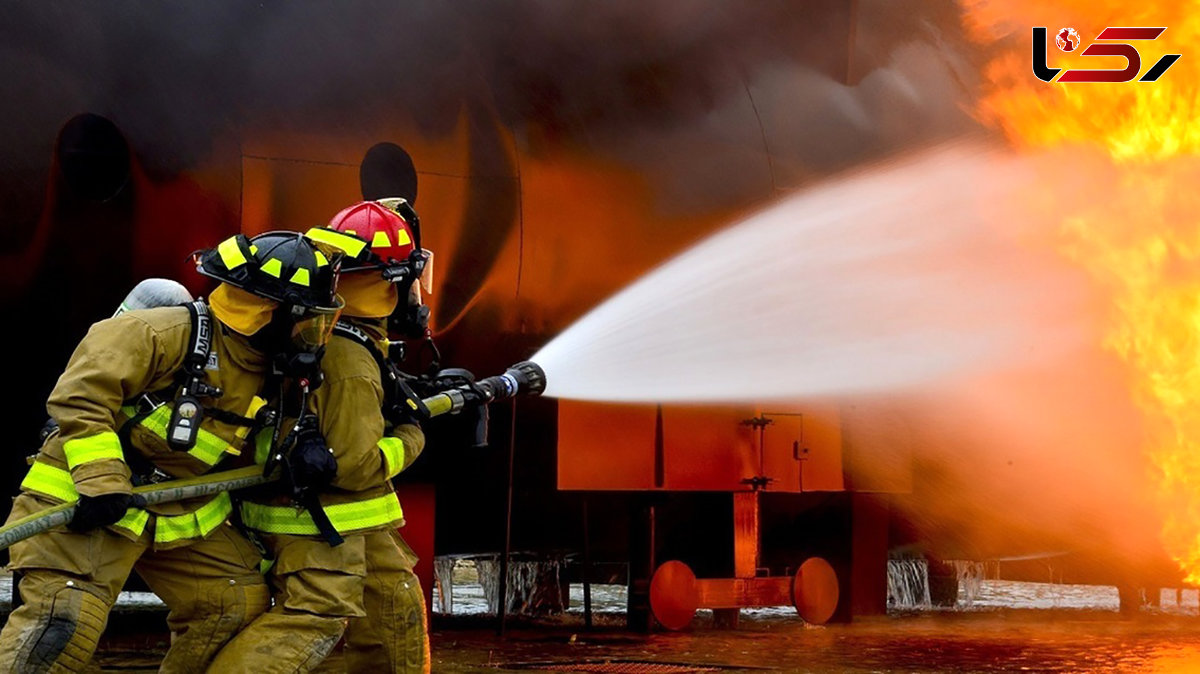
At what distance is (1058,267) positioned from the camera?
1043 cm

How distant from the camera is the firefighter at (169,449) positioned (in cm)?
438

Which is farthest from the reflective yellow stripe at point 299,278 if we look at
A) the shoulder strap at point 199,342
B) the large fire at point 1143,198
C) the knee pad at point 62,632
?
the large fire at point 1143,198

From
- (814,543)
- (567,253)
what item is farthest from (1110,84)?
(567,253)

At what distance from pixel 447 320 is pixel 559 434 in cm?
90

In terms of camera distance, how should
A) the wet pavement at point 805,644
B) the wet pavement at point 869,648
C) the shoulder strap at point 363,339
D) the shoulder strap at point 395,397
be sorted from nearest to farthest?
the shoulder strap at point 363,339 < the shoulder strap at point 395,397 < the wet pavement at point 805,644 < the wet pavement at point 869,648

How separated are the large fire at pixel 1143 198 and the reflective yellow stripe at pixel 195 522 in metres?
6.87

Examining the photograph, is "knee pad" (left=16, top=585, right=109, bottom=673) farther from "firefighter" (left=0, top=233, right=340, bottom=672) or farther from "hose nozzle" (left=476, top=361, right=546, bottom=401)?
"hose nozzle" (left=476, top=361, right=546, bottom=401)

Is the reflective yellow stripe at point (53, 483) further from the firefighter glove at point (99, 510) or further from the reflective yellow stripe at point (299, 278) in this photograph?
the reflective yellow stripe at point (299, 278)

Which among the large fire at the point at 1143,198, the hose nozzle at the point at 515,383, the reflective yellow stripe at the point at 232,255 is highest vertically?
the large fire at the point at 1143,198

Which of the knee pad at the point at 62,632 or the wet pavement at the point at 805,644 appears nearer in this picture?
the knee pad at the point at 62,632

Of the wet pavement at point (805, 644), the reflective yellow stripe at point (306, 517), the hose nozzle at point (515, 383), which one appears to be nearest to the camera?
the reflective yellow stripe at point (306, 517)

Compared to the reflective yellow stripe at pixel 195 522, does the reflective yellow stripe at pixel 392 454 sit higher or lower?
higher

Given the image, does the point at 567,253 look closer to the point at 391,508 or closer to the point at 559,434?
the point at 559,434

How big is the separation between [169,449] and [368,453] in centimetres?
61
